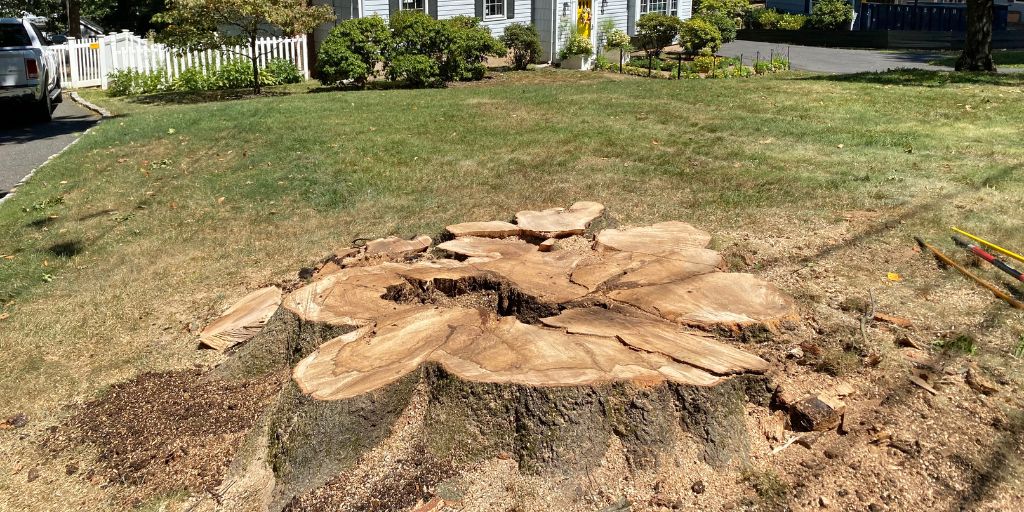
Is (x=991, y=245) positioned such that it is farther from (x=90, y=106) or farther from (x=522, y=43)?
(x=522, y=43)

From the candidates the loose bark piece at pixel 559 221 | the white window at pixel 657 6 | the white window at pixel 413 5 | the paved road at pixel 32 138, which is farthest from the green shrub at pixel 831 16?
the loose bark piece at pixel 559 221

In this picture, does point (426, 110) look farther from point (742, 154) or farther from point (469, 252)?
point (469, 252)

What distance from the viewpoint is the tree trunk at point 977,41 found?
1528 centimetres

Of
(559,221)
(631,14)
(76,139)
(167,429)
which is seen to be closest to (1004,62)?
(631,14)

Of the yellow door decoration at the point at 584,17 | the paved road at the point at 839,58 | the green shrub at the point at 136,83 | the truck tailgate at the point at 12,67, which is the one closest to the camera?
the truck tailgate at the point at 12,67

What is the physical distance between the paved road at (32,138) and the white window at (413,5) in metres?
7.84

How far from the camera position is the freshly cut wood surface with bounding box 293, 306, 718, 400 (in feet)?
11.7

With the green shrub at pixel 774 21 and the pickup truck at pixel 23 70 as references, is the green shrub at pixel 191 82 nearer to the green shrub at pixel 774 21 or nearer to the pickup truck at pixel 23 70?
the pickup truck at pixel 23 70

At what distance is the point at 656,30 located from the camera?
25.8 metres

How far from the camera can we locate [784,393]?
3.87 metres

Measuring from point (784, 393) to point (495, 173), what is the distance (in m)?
5.34

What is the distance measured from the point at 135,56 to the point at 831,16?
28335 mm

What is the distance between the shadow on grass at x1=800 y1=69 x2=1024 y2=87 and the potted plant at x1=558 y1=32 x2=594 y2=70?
820 cm

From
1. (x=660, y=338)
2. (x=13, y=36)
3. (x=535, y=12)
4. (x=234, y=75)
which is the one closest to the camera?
(x=660, y=338)
